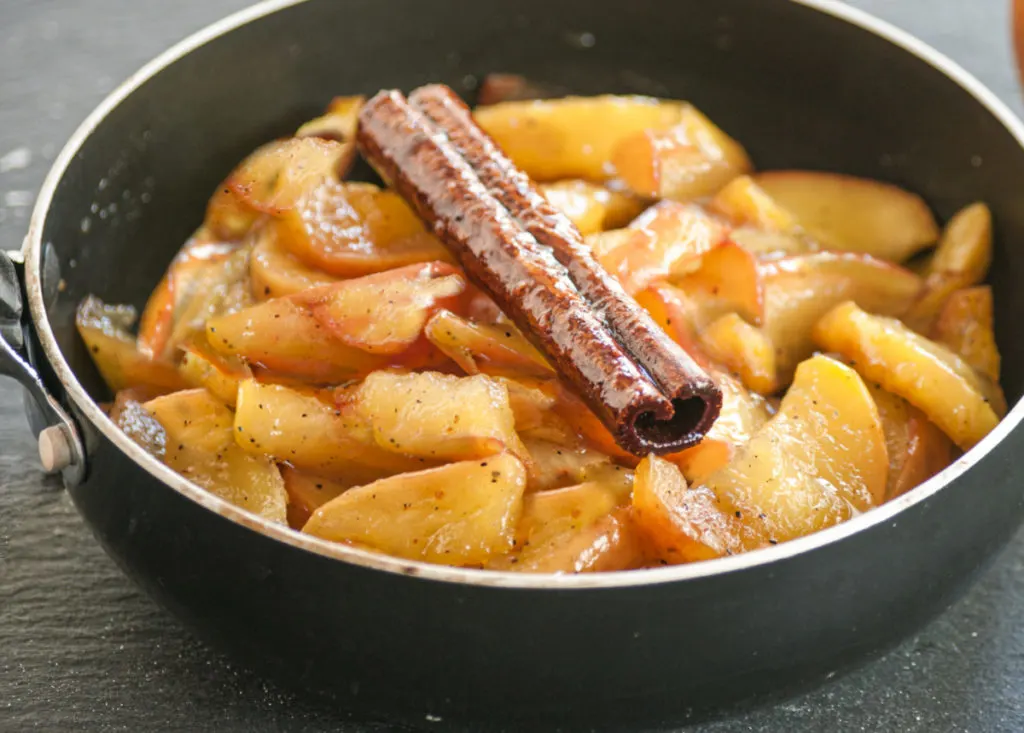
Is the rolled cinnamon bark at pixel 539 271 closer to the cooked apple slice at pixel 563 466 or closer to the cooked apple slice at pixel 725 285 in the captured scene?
the cooked apple slice at pixel 563 466

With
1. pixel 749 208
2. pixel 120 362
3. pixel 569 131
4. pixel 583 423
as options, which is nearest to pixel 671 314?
pixel 583 423

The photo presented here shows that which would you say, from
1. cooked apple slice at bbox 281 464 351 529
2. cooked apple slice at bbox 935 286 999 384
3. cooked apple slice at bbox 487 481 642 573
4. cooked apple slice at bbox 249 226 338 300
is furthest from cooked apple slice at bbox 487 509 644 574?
cooked apple slice at bbox 935 286 999 384

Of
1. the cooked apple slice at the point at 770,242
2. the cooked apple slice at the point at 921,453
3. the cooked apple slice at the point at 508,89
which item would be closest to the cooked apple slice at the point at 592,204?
the cooked apple slice at the point at 770,242

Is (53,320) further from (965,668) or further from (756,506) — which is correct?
(965,668)

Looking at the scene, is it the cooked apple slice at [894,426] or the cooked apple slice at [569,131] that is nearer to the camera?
the cooked apple slice at [894,426]

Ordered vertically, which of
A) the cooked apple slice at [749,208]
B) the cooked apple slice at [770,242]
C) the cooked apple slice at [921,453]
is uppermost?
the cooked apple slice at [749,208]

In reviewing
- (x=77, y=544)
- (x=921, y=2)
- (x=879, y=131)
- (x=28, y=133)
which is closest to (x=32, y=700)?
(x=77, y=544)

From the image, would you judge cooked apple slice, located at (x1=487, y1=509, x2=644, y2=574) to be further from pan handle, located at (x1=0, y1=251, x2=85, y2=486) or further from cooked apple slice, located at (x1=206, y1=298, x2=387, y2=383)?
pan handle, located at (x1=0, y1=251, x2=85, y2=486)
